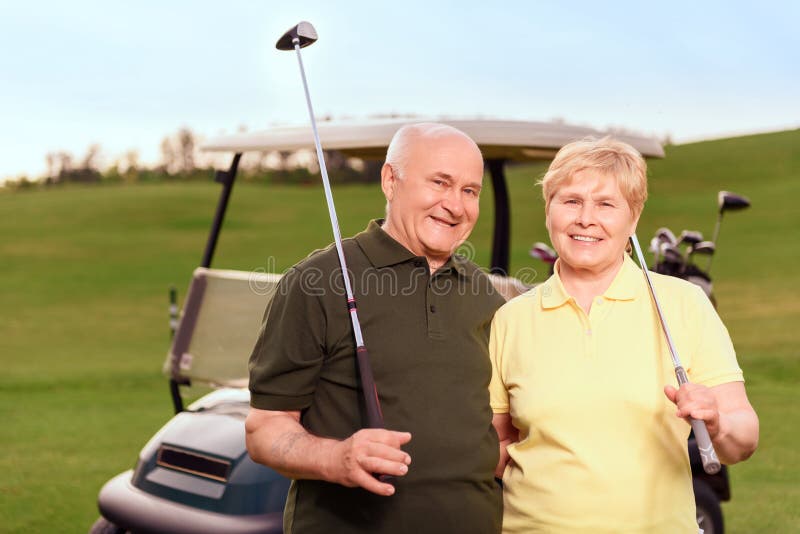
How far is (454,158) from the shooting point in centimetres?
227

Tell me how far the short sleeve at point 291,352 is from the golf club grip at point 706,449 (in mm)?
769

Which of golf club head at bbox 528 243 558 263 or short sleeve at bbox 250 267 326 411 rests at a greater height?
short sleeve at bbox 250 267 326 411

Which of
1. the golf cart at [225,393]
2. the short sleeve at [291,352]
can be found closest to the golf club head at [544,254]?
the golf cart at [225,393]

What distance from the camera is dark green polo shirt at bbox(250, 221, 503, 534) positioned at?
209 centimetres

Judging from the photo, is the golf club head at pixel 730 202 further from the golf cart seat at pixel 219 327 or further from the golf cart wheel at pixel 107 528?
the golf cart wheel at pixel 107 528

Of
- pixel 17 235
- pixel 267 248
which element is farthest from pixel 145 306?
pixel 17 235

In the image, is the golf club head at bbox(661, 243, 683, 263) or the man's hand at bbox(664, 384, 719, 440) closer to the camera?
the man's hand at bbox(664, 384, 719, 440)

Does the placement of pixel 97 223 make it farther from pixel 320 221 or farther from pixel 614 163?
pixel 614 163

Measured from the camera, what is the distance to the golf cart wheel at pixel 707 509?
4238 mm

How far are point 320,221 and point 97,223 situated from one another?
7.59 metres

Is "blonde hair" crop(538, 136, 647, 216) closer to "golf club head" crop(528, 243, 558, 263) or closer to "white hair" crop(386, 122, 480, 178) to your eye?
"white hair" crop(386, 122, 480, 178)

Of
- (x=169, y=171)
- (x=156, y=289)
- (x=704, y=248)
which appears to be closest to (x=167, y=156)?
(x=169, y=171)

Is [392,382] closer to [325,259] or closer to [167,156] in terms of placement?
[325,259]

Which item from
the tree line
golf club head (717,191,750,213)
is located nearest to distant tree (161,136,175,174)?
the tree line
